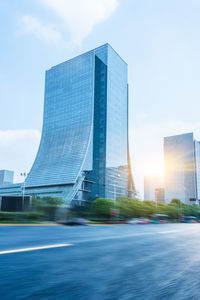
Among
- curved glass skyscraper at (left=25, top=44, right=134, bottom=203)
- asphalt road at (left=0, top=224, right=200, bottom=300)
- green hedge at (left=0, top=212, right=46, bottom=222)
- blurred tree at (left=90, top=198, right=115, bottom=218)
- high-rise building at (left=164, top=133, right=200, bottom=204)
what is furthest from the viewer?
high-rise building at (left=164, top=133, right=200, bottom=204)

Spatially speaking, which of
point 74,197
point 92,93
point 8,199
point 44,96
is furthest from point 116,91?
point 8,199

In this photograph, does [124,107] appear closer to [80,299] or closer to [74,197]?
[74,197]

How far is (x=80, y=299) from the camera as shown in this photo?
211cm

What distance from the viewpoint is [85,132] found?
9538 centimetres

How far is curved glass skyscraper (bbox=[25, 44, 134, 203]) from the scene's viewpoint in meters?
95.2

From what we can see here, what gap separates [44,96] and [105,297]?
12345 centimetres

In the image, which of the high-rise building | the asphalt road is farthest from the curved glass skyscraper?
the asphalt road

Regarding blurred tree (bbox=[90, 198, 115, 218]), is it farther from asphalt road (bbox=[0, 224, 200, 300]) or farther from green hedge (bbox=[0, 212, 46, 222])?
asphalt road (bbox=[0, 224, 200, 300])

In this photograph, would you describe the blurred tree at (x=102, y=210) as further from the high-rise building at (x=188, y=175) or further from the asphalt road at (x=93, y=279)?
the high-rise building at (x=188, y=175)

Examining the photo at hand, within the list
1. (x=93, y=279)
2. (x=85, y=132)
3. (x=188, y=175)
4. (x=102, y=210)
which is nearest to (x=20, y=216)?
(x=102, y=210)

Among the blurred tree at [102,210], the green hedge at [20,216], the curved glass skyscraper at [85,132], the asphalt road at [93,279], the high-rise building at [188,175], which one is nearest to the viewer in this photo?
the asphalt road at [93,279]

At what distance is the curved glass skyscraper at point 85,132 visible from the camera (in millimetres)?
95250

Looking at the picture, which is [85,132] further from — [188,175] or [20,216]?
[188,175]

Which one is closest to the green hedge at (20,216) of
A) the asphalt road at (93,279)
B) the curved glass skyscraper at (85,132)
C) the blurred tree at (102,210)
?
the blurred tree at (102,210)
